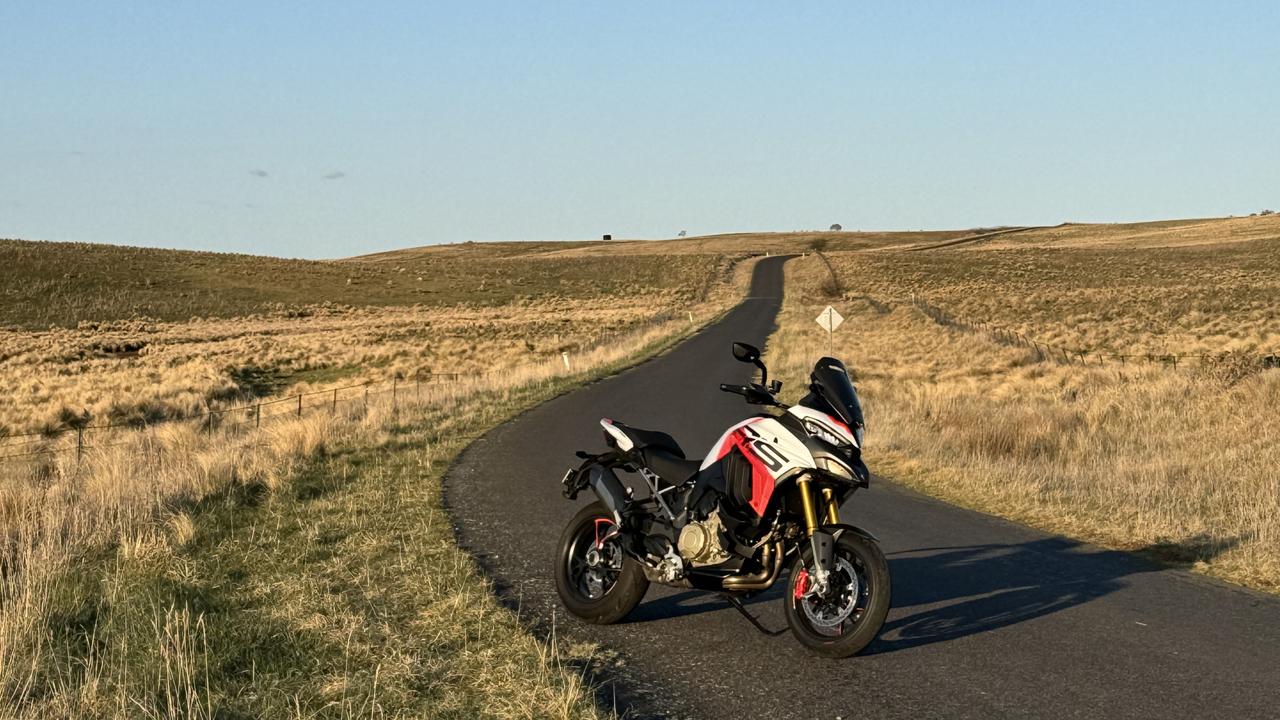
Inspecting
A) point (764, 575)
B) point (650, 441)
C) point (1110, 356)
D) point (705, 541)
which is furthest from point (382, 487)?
point (1110, 356)

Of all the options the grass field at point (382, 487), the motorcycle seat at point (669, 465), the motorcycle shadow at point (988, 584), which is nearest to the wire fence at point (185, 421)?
the grass field at point (382, 487)

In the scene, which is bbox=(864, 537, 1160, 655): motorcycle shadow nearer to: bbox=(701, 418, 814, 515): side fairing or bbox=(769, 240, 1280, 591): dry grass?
bbox=(769, 240, 1280, 591): dry grass

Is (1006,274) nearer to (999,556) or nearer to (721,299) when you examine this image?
(721,299)

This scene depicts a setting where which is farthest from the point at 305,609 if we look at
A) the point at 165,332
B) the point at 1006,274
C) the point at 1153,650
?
the point at 1006,274

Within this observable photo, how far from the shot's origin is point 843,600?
5.92 metres

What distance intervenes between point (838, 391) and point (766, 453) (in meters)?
0.53

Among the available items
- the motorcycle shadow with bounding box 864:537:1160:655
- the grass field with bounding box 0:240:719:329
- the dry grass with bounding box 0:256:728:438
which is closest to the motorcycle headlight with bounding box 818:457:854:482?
the motorcycle shadow with bounding box 864:537:1160:655

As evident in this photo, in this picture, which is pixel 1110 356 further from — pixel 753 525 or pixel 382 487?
pixel 753 525


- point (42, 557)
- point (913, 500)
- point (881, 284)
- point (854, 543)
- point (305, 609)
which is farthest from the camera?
point (881, 284)

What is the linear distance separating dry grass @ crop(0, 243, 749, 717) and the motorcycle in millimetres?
690

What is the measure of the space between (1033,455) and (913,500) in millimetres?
4454

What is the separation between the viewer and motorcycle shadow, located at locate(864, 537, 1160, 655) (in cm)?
679

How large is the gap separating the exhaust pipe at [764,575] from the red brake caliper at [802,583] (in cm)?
15

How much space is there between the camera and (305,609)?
23.0 ft
